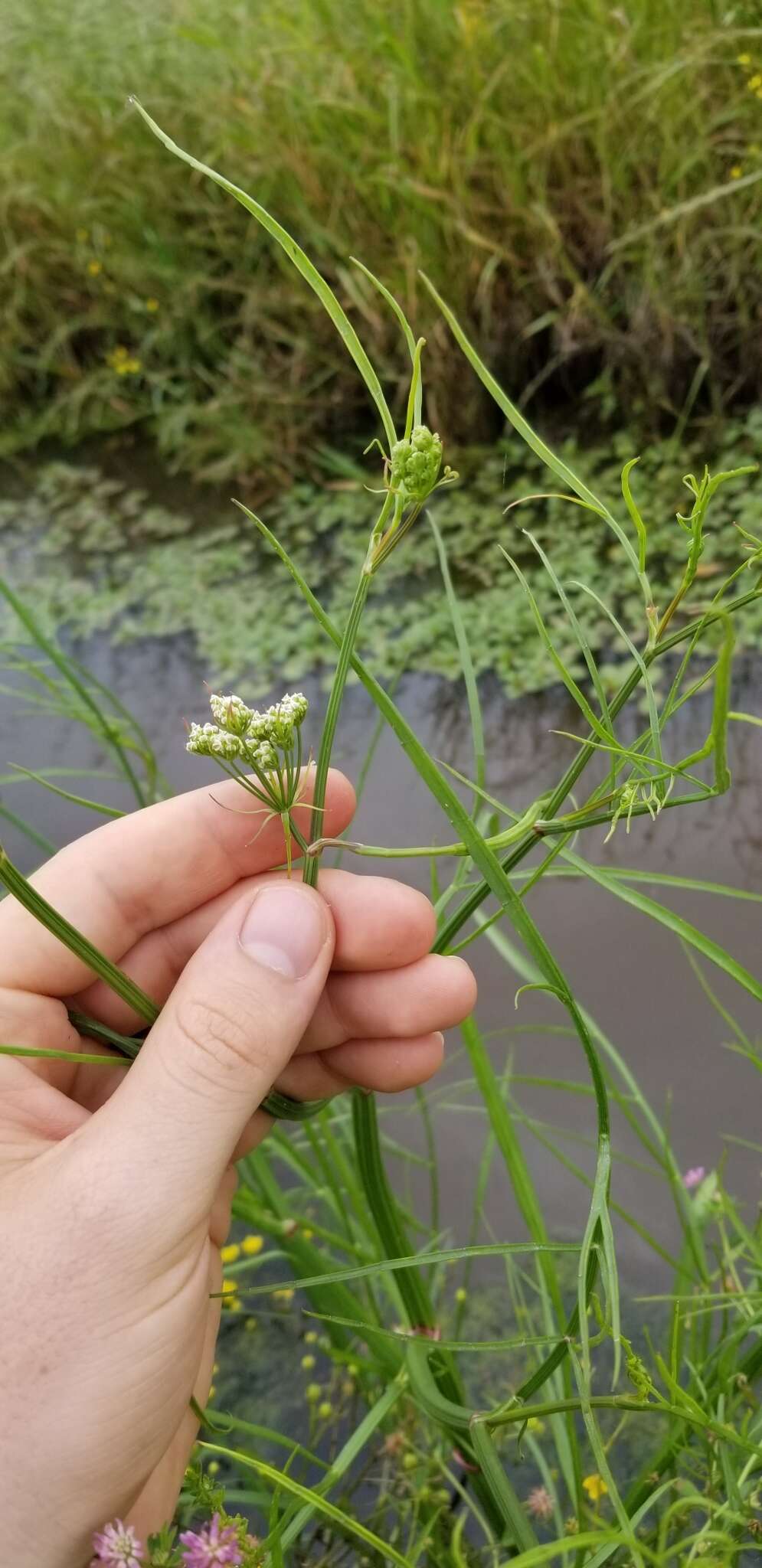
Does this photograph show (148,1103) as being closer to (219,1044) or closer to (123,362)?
(219,1044)

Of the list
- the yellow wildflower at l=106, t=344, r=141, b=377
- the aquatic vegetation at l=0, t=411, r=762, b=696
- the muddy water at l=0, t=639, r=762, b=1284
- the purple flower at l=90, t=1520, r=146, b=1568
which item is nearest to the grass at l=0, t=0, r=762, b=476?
the yellow wildflower at l=106, t=344, r=141, b=377

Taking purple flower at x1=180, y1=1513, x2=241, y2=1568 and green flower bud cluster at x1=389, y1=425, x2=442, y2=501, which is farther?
purple flower at x1=180, y1=1513, x2=241, y2=1568

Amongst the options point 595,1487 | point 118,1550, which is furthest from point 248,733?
point 595,1487

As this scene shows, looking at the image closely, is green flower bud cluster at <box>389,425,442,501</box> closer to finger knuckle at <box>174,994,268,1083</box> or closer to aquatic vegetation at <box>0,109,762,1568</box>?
aquatic vegetation at <box>0,109,762,1568</box>

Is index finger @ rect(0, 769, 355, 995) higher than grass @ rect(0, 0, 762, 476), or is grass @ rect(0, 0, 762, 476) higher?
grass @ rect(0, 0, 762, 476)

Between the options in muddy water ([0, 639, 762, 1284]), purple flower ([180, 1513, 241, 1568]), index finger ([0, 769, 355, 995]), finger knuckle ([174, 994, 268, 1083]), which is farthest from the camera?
muddy water ([0, 639, 762, 1284])

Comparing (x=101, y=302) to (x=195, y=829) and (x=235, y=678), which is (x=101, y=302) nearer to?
(x=235, y=678)

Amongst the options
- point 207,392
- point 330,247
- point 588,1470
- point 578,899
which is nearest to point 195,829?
point 588,1470
